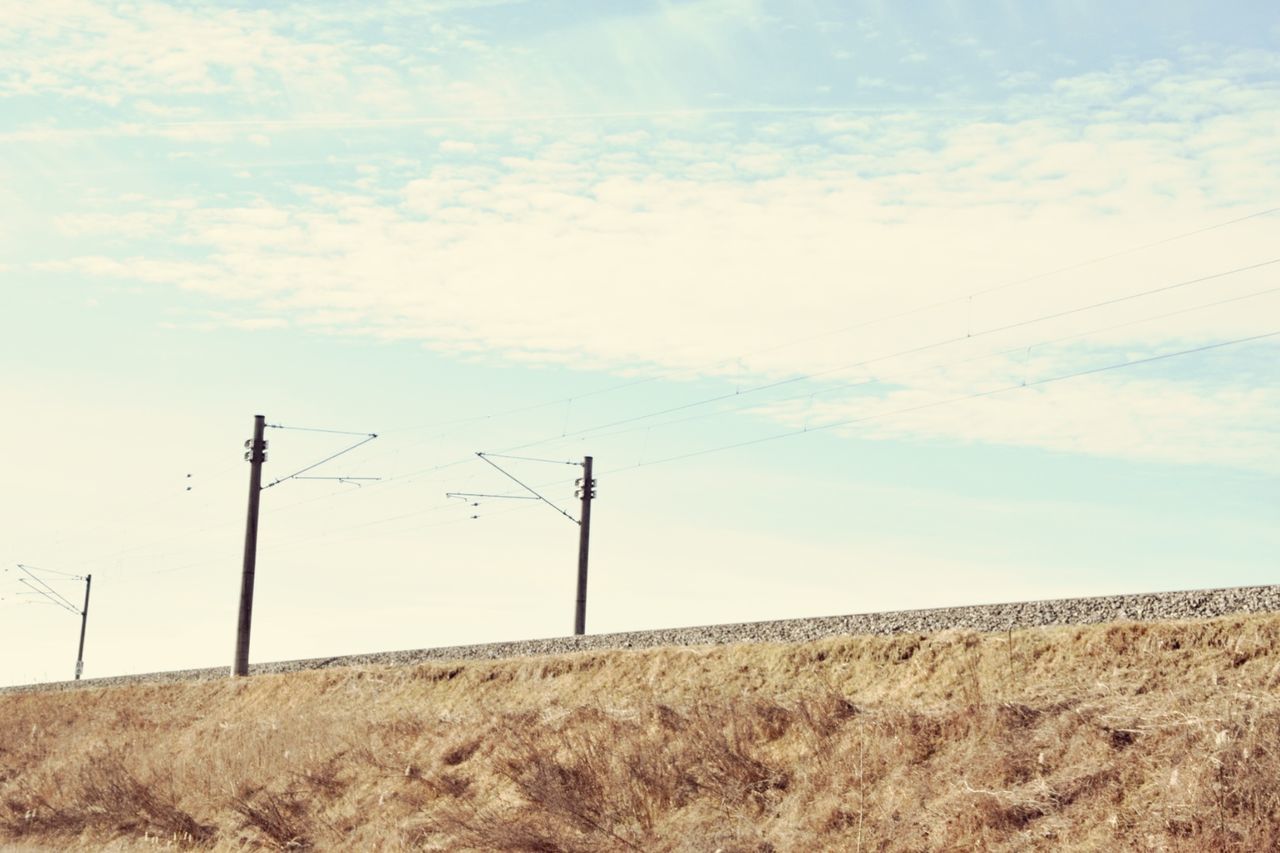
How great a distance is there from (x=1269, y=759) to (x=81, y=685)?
49.1m

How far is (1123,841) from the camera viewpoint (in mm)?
11602

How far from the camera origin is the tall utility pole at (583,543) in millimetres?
41469

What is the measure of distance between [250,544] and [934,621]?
26168 mm

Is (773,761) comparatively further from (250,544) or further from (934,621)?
(250,544)

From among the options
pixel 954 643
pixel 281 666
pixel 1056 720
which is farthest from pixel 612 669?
pixel 281 666

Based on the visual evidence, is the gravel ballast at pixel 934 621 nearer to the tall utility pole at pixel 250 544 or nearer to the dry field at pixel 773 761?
the dry field at pixel 773 761

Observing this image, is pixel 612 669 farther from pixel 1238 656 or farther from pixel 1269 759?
pixel 1269 759

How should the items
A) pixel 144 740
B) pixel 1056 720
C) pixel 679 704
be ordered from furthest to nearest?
pixel 144 740, pixel 679 704, pixel 1056 720

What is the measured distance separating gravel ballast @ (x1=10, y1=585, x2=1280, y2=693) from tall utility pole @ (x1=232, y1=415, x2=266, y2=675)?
9.20 meters

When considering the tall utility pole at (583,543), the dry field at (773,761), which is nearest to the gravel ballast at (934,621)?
the dry field at (773,761)

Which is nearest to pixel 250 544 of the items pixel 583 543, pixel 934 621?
pixel 583 543

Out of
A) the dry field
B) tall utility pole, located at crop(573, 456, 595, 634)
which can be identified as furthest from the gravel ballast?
tall utility pole, located at crop(573, 456, 595, 634)

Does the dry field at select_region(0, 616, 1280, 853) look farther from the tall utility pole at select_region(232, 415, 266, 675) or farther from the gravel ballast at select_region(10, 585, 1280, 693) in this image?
the tall utility pole at select_region(232, 415, 266, 675)

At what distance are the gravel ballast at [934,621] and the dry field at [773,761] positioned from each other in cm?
125
